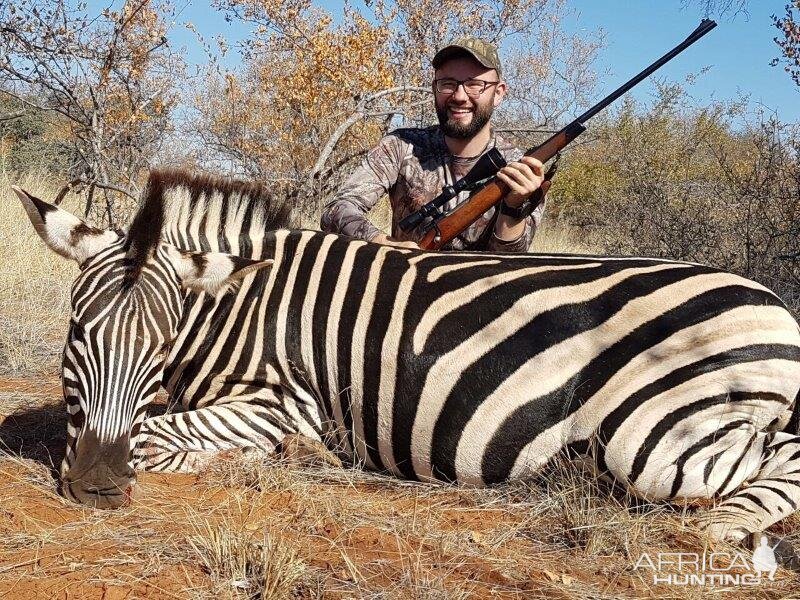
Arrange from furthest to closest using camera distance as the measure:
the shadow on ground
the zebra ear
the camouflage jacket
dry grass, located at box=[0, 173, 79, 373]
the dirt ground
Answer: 1. dry grass, located at box=[0, 173, 79, 373]
2. the camouflage jacket
3. the shadow on ground
4. the zebra ear
5. the dirt ground

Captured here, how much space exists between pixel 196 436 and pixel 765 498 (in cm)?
226

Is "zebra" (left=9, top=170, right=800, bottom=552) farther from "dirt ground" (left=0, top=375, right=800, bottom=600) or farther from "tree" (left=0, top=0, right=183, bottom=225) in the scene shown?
"tree" (left=0, top=0, right=183, bottom=225)

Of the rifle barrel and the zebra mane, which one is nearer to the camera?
the zebra mane

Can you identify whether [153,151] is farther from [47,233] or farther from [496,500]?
[496,500]

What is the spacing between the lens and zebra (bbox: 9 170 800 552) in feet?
8.52

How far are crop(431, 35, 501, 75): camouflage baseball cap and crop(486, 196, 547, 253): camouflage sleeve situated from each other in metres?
0.98

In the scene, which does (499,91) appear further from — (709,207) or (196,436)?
(709,207)

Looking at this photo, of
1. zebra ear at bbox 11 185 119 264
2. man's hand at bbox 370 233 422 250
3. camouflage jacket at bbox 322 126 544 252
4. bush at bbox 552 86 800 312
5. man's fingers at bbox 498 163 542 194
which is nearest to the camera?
zebra ear at bbox 11 185 119 264

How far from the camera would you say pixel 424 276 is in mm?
3111

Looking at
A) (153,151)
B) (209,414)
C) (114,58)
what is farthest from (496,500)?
(153,151)

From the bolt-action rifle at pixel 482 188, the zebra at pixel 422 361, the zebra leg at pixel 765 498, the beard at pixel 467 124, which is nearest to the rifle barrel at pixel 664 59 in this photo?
the bolt-action rifle at pixel 482 188

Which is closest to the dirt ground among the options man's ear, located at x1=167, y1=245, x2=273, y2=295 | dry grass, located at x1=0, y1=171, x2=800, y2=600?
dry grass, located at x1=0, y1=171, x2=800, y2=600

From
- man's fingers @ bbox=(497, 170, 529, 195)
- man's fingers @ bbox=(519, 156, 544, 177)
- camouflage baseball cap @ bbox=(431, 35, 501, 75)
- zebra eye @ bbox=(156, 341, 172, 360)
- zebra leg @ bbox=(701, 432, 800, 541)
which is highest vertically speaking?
camouflage baseball cap @ bbox=(431, 35, 501, 75)

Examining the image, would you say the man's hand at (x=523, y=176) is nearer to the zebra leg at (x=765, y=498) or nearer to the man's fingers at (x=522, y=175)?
the man's fingers at (x=522, y=175)
